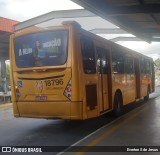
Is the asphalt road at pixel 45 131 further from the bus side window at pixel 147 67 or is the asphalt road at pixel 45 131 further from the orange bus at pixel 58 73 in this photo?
the bus side window at pixel 147 67

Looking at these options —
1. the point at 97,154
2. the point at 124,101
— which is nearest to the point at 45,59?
the point at 97,154

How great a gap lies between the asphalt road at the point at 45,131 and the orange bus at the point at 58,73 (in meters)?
0.58

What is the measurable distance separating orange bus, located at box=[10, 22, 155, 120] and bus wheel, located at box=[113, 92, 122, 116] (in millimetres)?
1408

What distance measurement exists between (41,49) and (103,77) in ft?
8.35

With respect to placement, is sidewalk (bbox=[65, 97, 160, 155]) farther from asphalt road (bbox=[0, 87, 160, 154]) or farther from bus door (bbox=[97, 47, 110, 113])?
bus door (bbox=[97, 47, 110, 113])

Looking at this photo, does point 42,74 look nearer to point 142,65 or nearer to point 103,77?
point 103,77

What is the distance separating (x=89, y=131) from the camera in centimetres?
1018

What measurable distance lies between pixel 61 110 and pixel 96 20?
15101 mm

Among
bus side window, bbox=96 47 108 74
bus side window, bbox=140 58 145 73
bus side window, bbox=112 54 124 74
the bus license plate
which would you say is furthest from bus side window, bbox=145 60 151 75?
the bus license plate

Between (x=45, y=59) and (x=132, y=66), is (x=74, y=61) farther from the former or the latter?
(x=132, y=66)

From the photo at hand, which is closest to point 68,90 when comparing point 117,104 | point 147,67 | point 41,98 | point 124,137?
point 41,98

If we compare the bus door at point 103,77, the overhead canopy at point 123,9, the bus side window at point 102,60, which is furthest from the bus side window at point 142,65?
the bus side window at point 102,60

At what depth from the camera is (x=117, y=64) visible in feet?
42.8

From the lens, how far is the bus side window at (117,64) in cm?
1252
